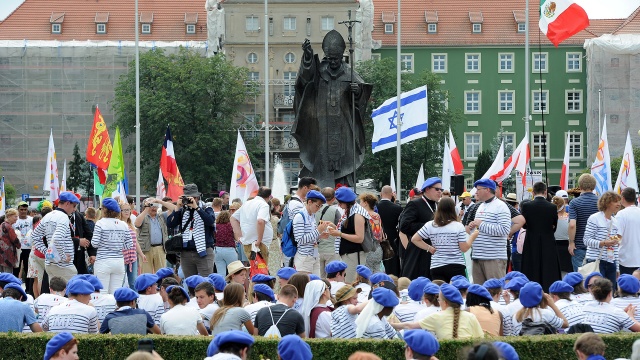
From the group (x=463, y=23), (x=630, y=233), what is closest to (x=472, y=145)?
(x=463, y=23)

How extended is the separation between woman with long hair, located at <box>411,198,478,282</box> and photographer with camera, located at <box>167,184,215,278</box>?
4001mm

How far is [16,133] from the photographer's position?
8256 cm

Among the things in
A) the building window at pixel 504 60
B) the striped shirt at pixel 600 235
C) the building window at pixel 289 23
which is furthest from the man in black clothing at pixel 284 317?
the building window at pixel 504 60

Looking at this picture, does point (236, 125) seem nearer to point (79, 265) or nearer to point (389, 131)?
point (389, 131)

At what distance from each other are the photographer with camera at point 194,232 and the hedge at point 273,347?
613 cm

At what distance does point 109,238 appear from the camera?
1697 centimetres

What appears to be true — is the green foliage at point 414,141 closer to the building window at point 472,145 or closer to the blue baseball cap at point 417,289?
the building window at point 472,145

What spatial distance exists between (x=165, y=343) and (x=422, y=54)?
81044 millimetres

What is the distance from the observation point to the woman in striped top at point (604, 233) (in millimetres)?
16281

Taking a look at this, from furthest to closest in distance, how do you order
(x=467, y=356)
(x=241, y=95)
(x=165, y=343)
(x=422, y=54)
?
(x=422, y=54), (x=241, y=95), (x=165, y=343), (x=467, y=356)

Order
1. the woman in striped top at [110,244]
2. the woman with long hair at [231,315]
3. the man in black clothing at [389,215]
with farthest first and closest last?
the man in black clothing at [389,215]
the woman in striped top at [110,244]
the woman with long hair at [231,315]

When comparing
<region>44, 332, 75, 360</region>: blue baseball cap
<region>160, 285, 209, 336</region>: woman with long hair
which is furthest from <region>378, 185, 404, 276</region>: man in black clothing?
<region>44, 332, 75, 360</region>: blue baseball cap

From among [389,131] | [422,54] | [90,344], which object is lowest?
[90,344]

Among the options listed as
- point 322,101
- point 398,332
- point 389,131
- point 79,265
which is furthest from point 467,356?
point 389,131
